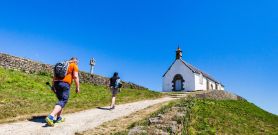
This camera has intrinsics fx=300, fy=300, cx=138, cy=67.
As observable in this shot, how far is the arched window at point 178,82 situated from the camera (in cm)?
4903

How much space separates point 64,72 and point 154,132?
3766 mm

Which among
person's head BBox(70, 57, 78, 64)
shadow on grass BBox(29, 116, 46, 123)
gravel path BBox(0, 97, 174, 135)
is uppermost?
person's head BBox(70, 57, 78, 64)

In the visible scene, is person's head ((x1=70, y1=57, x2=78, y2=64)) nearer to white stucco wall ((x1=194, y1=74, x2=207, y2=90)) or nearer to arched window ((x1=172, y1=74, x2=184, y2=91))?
white stucco wall ((x1=194, y1=74, x2=207, y2=90))

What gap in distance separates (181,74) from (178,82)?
142 centimetres

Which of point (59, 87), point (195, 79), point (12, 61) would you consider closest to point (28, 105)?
point (59, 87)

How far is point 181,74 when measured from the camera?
4916cm

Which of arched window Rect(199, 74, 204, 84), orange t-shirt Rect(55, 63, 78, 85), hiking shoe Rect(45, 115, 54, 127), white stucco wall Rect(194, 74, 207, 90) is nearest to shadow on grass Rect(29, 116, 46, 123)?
hiking shoe Rect(45, 115, 54, 127)

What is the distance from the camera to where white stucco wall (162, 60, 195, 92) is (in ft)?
158

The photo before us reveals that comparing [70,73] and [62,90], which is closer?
[62,90]

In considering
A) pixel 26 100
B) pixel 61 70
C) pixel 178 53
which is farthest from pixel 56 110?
pixel 178 53

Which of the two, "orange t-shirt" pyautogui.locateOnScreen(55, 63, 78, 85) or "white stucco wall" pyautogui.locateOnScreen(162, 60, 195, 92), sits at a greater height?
"white stucco wall" pyautogui.locateOnScreen(162, 60, 195, 92)

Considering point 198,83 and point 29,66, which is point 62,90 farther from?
point 198,83

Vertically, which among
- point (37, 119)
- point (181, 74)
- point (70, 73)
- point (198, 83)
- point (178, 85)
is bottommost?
point (37, 119)

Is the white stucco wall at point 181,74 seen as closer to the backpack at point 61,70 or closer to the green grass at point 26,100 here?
the green grass at point 26,100
